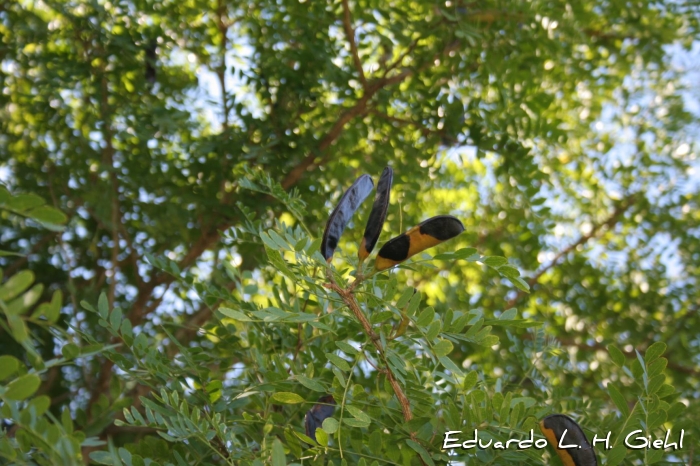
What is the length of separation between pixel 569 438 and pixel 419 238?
262mm

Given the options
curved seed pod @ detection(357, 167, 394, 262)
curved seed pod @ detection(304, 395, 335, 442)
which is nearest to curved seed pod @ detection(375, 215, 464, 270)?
curved seed pod @ detection(357, 167, 394, 262)

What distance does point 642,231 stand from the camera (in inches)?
85.7

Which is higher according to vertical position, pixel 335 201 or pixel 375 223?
pixel 335 201

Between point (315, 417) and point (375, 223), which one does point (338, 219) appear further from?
point (315, 417)

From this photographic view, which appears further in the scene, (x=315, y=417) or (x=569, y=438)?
(x=315, y=417)

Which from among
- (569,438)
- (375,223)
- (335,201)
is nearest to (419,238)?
(375,223)

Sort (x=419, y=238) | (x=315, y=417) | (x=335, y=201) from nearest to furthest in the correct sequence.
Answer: (x=419, y=238) → (x=315, y=417) → (x=335, y=201)

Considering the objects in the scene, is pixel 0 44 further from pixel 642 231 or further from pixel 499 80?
pixel 642 231

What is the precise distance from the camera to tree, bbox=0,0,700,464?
930 millimetres

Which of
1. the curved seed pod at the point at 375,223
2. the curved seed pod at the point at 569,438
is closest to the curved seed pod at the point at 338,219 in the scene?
the curved seed pod at the point at 375,223

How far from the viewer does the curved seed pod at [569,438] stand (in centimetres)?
72

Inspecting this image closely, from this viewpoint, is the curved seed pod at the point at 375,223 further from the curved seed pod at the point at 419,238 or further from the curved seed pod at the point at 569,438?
the curved seed pod at the point at 569,438

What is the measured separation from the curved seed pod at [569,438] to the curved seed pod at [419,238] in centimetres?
23

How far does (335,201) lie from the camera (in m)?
1.53
